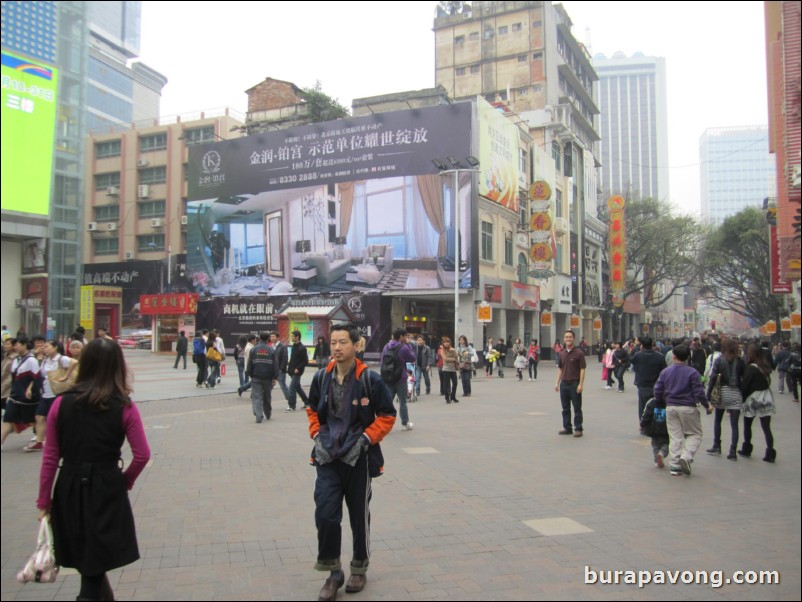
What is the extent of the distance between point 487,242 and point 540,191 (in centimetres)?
584

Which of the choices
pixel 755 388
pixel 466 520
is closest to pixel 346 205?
pixel 755 388

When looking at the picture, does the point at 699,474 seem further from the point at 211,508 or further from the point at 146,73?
the point at 146,73

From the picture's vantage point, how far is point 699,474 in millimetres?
7320

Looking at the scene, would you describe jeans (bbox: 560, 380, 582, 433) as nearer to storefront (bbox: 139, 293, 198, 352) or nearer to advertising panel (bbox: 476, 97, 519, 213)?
advertising panel (bbox: 476, 97, 519, 213)

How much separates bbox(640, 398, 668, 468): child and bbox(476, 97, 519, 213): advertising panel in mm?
24505

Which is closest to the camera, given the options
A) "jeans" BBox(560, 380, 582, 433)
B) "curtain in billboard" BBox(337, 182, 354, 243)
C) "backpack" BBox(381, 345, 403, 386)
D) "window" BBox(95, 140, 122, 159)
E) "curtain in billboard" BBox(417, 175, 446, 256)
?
"jeans" BBox(560, 380, 582, 433)

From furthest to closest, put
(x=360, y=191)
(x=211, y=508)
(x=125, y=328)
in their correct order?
(x=125, y=328) → (x=360, y=191) → (x=211, y=508)

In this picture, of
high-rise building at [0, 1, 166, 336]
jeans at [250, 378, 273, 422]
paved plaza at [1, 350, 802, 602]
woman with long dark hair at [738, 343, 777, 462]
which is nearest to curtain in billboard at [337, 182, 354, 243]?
jeans at [250, 378, 273, 422]

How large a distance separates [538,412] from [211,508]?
9173 millimetres

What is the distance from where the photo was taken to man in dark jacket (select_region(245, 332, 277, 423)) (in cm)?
1166

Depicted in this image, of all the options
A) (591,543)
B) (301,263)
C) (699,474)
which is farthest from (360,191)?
(591,543)

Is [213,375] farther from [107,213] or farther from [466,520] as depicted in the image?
[107,213]

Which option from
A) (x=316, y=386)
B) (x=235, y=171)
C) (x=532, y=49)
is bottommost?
(x=316, y=386)

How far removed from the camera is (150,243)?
165 feet
